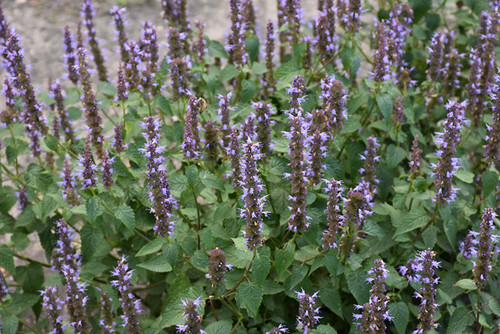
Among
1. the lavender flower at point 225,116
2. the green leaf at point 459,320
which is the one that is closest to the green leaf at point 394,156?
the green leaf at point 459,320

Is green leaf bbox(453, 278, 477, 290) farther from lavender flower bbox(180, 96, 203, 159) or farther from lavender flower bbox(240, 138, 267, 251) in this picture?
lavender flower bbox(180, 96, 203, 159)

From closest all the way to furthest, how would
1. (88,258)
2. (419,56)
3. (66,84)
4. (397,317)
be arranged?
(397,317) → (88,258) → (419,56) → (66,84)

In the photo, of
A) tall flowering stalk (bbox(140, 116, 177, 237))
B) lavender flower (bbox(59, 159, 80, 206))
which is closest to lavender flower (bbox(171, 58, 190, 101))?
tall flowering stalk (bbox(140, 116, 177, 237))

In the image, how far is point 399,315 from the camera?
13.9 ft

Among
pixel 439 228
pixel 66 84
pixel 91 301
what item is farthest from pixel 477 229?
pixel 66 84

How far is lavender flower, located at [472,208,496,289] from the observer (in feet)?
13.0

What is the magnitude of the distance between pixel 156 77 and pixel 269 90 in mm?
1119

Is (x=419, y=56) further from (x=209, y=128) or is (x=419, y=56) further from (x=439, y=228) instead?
(x=209, y=128)

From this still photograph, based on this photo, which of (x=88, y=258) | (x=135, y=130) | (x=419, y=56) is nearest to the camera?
(x=88, y=258)

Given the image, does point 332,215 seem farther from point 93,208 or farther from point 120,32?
point 120,32

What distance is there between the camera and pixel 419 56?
6.55m

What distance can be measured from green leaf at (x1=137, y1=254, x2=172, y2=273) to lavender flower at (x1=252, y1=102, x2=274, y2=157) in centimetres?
96

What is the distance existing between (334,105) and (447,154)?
0.81 meters

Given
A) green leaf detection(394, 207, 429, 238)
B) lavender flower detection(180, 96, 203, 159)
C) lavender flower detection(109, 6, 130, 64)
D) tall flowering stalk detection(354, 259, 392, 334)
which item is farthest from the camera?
lavender flower detection(109, 6, 130, 64)
